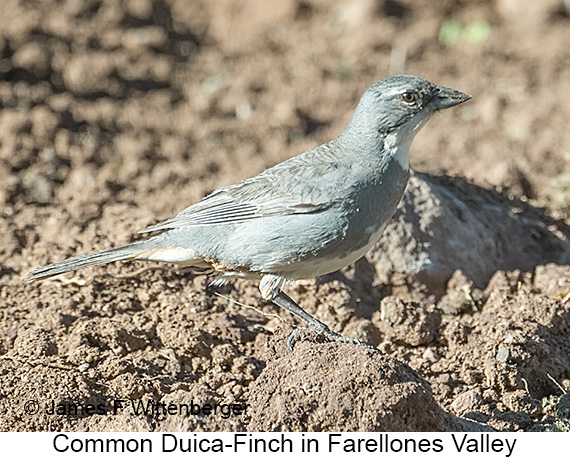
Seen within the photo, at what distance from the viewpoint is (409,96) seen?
520cm

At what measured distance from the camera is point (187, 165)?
7879 millimetres

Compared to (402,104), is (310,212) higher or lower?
lower

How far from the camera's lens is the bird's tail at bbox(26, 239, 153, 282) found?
16.9 ft

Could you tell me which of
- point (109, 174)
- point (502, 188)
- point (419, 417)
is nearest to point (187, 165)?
point (109, 174)

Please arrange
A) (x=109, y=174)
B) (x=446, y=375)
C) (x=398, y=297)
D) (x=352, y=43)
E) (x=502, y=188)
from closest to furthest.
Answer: (x=446, y=375), (x=398, y=297), (x=502, y=188), (x=109, y=174), (x=352, y=43)

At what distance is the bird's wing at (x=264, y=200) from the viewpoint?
16.6 feet

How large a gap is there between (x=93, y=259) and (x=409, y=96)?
2141 millimetres

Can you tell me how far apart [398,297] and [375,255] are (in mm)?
409

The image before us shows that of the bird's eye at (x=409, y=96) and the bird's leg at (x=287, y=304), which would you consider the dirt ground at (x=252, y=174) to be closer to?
the bird's leg at (x=287, y=304)

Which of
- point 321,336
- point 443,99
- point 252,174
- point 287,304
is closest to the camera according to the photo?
point 321,336

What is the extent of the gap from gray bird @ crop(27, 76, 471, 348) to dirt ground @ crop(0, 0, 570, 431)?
1.33 ft

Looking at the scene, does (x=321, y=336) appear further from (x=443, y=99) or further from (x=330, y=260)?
(x=443, y=99)

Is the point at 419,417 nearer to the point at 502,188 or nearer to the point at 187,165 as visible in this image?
the point at 502,188

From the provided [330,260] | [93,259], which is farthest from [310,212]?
[93,259]
